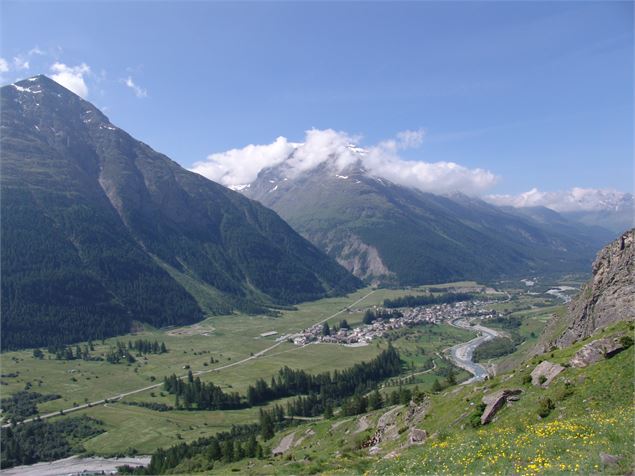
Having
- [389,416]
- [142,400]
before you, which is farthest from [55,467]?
[389,416]

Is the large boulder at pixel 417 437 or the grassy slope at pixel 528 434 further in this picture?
the large boulder at pixel 417 437

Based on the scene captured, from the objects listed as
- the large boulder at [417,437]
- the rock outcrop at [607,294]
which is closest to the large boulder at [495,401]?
the large boulder at [417,437]

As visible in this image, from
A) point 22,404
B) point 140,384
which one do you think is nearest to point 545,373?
point 22,404

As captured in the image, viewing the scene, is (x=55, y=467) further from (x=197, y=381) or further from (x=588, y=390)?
(x=588, y=390)

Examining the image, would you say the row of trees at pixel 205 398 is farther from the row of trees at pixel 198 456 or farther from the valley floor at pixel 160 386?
the row of trees at pixel 198 456

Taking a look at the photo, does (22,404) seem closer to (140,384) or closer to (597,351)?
(140,384)

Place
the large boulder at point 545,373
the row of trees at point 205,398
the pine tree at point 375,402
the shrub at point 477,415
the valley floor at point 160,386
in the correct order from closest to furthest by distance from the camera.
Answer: the shrub at point 477,415 → the large boulder at point 545,373 → the pine tree at point 375,402 → the valley floor at point 160,386 → the row of trees at point 205,398

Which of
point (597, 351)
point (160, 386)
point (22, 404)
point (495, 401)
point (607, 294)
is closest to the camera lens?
point (495, 401)
